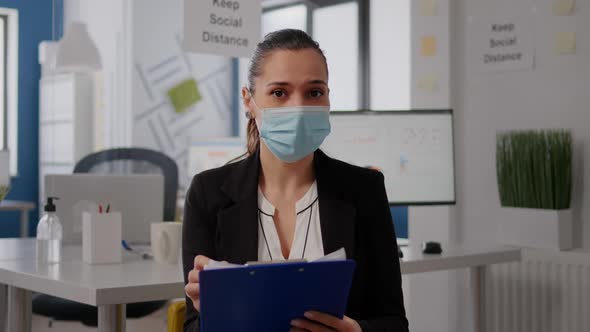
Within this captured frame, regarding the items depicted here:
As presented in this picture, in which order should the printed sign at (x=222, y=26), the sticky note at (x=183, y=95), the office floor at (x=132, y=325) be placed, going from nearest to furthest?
1. the office floor at (x=132, y=325)
2. the printed sign at (x=222, y=26)
3. the sticky note at (x=183, y=95)

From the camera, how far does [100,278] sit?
1852mm

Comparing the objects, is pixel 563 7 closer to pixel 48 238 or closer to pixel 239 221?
pixel 239 221

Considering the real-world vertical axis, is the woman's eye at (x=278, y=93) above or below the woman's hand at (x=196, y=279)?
above

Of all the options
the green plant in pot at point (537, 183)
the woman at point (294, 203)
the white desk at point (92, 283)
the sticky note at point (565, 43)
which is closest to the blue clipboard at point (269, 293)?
the woman at point (294, 203)

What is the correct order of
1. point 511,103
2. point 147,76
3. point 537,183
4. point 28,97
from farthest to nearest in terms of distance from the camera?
1. point 28,97
2. point 147,76
3. point 511,103
4. point 537,183

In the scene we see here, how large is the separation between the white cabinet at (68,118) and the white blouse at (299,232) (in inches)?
177

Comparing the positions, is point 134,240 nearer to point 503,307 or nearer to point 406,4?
point 503,307

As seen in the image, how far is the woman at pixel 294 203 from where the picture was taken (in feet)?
4.98

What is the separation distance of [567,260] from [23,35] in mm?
5305

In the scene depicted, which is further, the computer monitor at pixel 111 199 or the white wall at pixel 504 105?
the white wall at pixel 504 105

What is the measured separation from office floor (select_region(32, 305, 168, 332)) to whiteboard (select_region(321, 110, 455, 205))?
2.88 ft

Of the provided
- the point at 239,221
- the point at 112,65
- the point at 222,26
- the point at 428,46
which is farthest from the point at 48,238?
the point at 112,65

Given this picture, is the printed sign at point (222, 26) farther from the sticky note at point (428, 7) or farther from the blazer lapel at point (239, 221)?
the blazer lapel at point (239, 221)

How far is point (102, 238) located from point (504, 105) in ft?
6.47
